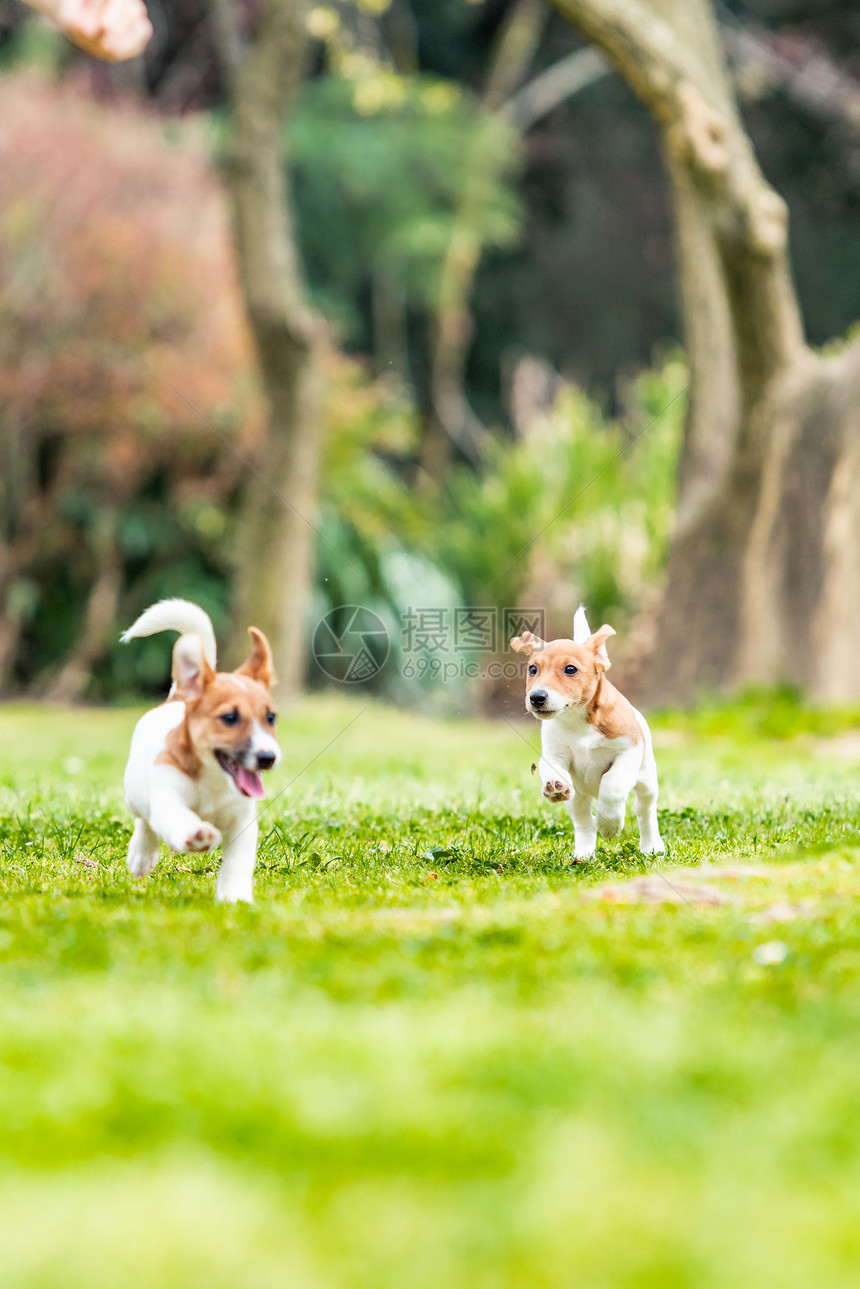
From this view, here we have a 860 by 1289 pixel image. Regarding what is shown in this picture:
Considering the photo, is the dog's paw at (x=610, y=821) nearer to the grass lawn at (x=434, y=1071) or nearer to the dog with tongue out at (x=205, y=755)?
the grass lawn at (x=434, y=1071)

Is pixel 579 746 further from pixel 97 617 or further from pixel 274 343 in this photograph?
pixel 97 617

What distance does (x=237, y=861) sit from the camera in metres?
4.23

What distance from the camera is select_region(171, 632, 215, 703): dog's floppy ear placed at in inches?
161

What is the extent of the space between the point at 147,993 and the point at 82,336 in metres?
10.9

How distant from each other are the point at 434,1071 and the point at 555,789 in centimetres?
184

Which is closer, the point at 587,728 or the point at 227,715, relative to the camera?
the point at 227,715

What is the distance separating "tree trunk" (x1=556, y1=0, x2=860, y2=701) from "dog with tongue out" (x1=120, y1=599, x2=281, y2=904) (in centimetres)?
674

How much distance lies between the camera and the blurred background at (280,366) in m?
12.0

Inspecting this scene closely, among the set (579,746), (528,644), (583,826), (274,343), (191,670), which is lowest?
(583,826)

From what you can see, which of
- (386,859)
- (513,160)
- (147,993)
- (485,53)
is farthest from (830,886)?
(485,53)

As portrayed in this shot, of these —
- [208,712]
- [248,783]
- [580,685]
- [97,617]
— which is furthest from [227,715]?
[97,617]

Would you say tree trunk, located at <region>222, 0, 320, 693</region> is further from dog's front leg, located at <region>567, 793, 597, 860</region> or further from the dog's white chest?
the dog's white chest

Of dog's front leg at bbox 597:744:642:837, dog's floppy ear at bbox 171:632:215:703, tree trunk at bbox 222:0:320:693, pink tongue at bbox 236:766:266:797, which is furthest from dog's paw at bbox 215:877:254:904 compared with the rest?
tree trunk at bbox 222:0:320:693

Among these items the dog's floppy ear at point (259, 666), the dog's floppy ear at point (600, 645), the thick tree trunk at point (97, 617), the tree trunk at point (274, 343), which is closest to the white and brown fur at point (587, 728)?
the dog's floppy ear at point (600, 645)
